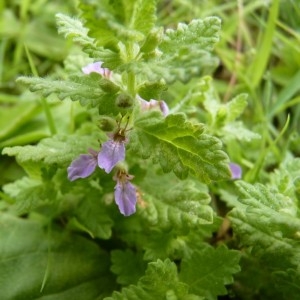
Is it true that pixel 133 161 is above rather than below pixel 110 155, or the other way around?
below

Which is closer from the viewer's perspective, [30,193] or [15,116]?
[30,193]

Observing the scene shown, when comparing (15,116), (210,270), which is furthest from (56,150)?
(15,116)

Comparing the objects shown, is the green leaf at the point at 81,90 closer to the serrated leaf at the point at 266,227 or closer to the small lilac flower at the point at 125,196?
the small lilac flower at the point at 125,196

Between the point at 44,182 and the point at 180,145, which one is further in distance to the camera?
the point at 44,182

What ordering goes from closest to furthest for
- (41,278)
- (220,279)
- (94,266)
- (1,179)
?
(220,279) → (41,278) → (94,266) → (1,179)

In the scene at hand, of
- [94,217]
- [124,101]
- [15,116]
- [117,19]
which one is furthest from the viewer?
[15,116]

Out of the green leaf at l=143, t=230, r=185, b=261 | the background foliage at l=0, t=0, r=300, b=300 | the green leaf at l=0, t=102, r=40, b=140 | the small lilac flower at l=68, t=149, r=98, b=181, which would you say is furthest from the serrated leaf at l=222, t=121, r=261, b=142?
the green leaf at l=0, t=102, r=40, b=140

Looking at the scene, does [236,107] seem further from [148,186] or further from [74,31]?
[74,31]

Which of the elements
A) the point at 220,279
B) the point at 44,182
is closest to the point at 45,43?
the point at 44,182

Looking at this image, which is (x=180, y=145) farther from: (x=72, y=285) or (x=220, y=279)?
(x=72, y=285)

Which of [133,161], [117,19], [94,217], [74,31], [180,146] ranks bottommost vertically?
[94,217]
